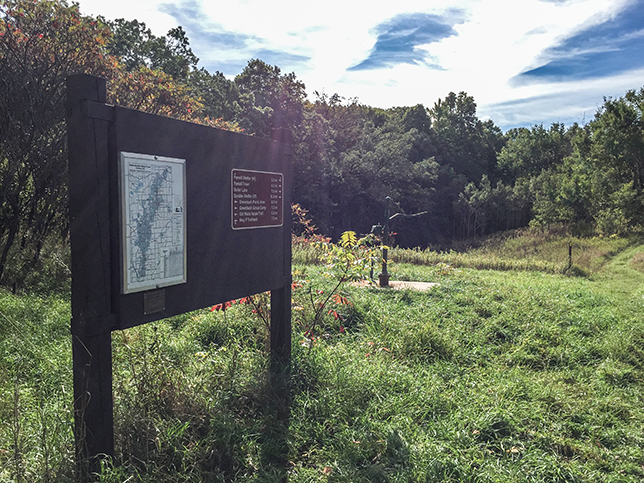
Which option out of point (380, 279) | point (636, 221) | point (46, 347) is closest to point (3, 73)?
point (46, 347)

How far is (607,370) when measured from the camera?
4.23 meters

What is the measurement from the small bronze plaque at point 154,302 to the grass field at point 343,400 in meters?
0.51

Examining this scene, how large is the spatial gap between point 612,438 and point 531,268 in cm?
1105

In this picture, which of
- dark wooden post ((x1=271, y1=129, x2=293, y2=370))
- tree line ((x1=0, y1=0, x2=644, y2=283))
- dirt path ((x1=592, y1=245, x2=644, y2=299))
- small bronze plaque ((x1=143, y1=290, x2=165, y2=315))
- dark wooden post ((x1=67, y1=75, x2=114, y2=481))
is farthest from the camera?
dirt path ((x1=592, y1=245, x2=644, y2=299))

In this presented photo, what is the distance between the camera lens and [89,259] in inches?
86.0

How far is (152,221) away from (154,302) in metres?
0.46

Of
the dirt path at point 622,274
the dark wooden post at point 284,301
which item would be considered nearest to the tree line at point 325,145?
the dark wooden post at point 284,301

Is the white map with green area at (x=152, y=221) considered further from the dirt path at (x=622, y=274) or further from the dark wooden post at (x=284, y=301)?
the dirt path at (x=622, y=274)

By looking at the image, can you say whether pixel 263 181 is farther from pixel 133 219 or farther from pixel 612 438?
pixel 612 438

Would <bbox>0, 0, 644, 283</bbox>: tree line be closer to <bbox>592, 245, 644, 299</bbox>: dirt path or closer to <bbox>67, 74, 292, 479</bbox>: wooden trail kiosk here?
<bbox>67, 74, 292, 479</bbox>: wooden trail kiosk

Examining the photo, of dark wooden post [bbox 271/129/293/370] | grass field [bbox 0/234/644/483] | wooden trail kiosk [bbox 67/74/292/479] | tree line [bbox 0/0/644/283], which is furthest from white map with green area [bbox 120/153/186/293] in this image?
tree line [bbox 0/0/644/283]

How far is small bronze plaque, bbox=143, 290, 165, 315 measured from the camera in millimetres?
2418

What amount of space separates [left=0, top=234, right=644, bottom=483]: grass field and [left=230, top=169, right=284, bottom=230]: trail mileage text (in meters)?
1.06

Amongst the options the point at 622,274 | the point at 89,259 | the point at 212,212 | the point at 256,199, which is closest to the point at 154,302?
the point at 89,259
